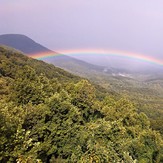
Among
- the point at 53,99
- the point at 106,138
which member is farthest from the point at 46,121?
the point at 106,138

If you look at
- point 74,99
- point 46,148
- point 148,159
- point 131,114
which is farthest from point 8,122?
point 131,114

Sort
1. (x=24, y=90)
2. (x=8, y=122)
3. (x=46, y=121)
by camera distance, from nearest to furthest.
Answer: (x=8, y=122)
(x=46, y=121)
(x=24, y=90)

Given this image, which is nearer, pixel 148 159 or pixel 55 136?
pixel 55 136

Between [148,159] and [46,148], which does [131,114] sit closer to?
[148,159]

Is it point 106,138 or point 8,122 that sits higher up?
point 8,122

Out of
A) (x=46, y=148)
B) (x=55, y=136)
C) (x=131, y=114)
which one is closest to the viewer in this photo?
(x=46, y=148)

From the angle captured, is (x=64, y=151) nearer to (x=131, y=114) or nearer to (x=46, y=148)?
(x=46, y=148)

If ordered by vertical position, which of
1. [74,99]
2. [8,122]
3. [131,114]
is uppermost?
[8,122]
